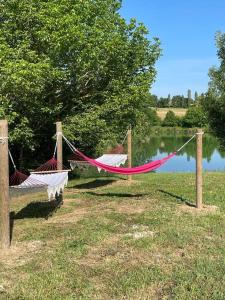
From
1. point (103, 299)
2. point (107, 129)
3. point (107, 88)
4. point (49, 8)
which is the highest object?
point (49, 8)

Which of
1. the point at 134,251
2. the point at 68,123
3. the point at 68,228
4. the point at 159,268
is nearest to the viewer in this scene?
the point at 159,268

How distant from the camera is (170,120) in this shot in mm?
88875

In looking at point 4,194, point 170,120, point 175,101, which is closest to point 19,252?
point 4,194

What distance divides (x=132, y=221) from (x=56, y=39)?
22.0ft

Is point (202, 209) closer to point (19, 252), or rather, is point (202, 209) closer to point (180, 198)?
point (180, 198)

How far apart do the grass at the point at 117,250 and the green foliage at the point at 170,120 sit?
80.1 metres

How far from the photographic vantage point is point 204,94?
19.6m

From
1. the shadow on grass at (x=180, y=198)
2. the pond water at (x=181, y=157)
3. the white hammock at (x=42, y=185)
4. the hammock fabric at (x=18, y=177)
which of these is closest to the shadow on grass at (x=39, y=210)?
the hammock fabric at (x=18, y=177)

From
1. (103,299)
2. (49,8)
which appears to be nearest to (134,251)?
(103,299)

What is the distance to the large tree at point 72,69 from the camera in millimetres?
11766

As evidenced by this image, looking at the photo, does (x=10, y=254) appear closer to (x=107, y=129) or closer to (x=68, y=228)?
(x=68, y=228)

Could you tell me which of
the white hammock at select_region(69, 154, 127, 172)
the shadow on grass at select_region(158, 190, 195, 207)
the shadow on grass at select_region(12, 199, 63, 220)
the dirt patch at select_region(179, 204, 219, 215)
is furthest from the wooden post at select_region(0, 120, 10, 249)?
the white hammock at select_region(69, 154, 127, 172)

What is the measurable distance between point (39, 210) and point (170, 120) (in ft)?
269

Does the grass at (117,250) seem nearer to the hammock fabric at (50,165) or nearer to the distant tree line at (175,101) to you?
the hammock fabric at (50,165)
